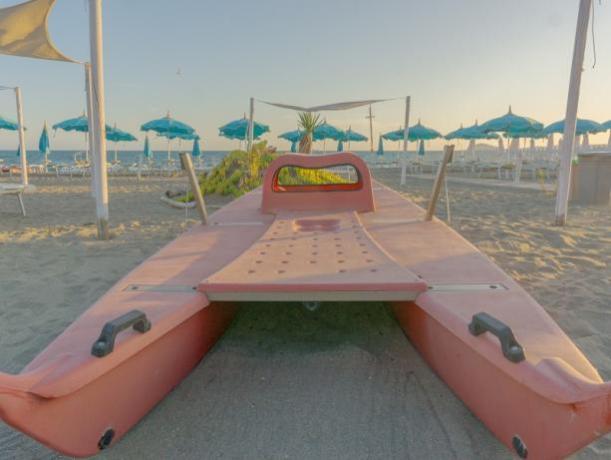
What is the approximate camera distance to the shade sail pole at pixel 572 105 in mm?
6417

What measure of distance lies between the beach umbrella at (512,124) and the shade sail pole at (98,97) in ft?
45.8

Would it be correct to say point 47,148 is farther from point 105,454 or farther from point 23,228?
point 105,454

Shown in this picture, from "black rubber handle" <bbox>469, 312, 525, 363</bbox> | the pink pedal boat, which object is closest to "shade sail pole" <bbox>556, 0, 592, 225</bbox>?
the pink pedal boat

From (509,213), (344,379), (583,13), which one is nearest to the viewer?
(344,379)

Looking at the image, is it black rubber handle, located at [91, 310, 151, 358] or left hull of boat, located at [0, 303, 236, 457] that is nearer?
left hull of boat, located at [0, 303, 236, 457]

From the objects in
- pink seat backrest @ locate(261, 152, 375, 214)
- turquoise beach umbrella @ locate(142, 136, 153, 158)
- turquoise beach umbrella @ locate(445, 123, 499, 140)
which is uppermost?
turquoise beach umbrella @ locate(445, 123, 499, 140)

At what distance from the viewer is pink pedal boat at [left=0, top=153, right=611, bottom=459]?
4.27ft

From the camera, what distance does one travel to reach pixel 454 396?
2.08m

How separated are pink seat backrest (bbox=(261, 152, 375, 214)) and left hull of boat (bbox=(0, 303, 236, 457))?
6.97 ft

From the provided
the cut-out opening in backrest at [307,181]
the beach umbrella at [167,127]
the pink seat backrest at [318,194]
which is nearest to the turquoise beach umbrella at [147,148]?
the beach umbrella at [167,127]

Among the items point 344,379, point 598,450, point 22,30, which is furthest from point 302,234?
point 22,30

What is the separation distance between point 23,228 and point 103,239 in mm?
1810

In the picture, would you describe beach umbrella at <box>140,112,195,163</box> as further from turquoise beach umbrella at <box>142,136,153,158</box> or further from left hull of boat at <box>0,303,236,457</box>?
left hull of boat at <box>0,303,236,457</box>

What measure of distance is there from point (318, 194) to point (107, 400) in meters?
3.00
